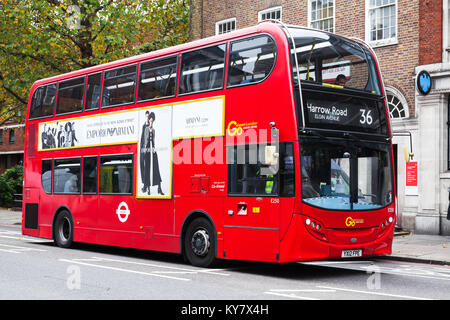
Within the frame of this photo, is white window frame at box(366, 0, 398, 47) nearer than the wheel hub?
No

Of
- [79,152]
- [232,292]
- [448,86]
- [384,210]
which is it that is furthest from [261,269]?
[448,86]

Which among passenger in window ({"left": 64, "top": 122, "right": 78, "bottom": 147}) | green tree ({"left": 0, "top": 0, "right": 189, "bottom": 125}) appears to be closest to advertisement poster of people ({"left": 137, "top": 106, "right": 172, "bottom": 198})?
passenger in window ({"left": 64, "top": 122, "right": 78, "bottom": 147})

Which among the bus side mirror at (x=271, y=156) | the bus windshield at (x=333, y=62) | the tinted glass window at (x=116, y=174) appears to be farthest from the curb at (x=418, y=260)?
the tinted glass window at (x=116, y=174)

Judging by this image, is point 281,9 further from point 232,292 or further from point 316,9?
point 232,292

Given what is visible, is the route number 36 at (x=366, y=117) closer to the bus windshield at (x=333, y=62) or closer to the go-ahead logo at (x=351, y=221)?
the bus windshield at (x=333, y=62)

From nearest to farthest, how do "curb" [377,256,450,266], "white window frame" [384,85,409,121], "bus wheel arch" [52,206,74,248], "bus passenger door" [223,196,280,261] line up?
"bus passenger door" [223,196,280,261] → "curb" [377,256,450,266] → "bus wheel arch" [52,206,74,248] → "white window frame" [384,85,409,121]

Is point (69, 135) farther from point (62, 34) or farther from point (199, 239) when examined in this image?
point (62, 34)

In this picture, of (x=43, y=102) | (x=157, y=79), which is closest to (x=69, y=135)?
(x=43, y=102)

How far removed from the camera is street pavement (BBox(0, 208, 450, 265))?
44.2ft

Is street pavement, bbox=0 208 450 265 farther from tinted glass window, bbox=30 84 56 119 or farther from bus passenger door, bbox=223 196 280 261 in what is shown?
tinted glass window, bbox=30 84 56 119

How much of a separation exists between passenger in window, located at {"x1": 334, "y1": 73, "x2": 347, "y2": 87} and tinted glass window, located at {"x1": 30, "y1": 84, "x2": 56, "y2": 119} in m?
8.56

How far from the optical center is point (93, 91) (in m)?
14.8

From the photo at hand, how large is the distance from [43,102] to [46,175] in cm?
200

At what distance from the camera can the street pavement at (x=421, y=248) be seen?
13.5 m
